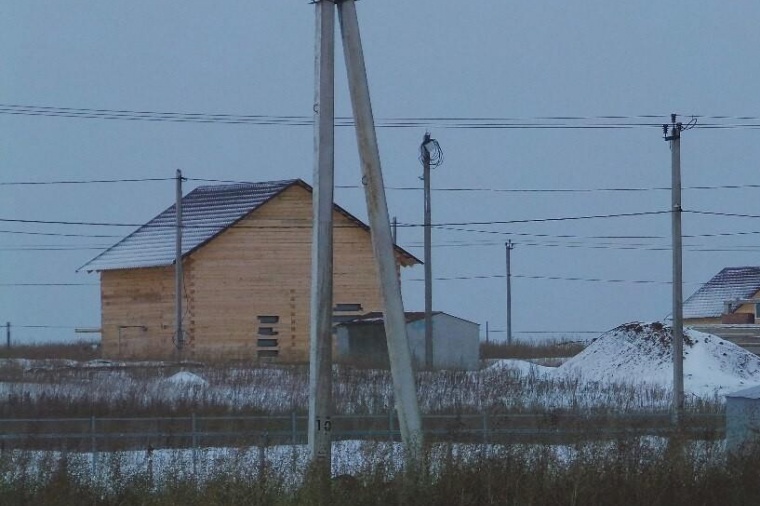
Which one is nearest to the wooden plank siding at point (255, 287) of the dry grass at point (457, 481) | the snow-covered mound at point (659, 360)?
the snow-covered mound at point (659, 360)

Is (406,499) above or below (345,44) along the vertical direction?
below

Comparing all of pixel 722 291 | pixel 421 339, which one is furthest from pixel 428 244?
pixel 722 291

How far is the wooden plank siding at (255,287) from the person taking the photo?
50.0 m

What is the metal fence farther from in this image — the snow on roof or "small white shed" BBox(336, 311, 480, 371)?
the snow on roof

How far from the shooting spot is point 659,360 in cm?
4272

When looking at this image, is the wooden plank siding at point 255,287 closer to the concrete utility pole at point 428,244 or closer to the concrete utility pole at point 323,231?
the concrete utility pole at point 428,244

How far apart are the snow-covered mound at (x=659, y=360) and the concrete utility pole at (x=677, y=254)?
8.99 m

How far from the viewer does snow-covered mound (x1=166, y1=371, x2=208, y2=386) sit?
114 ft

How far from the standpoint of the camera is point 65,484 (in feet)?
46.9

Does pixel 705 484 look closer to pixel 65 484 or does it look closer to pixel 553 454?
pixel 553 454

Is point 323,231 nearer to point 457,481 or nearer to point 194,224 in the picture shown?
point 457,481

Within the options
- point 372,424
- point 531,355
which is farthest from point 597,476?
point 531,355

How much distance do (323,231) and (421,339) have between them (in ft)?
100

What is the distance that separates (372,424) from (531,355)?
32267 mm
